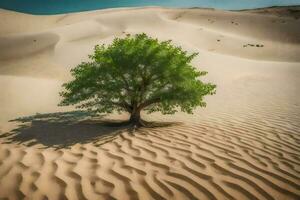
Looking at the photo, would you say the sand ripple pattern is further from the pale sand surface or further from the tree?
the tree

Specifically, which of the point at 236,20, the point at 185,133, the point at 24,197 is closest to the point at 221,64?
the point at 185,133

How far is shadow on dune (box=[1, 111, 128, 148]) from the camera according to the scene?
6.55 m

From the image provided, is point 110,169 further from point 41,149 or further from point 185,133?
point 185,133

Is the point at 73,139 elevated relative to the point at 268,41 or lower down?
lower down

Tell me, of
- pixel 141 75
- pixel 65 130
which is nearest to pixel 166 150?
pixel 141 75

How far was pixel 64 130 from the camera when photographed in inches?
300

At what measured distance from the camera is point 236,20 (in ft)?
139

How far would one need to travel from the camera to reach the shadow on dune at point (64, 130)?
6.55m

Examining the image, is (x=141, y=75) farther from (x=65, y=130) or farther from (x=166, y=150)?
(x=166, y=150)

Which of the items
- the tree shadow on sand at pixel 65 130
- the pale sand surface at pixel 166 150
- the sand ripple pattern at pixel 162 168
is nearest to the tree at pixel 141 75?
the tree shadow on sand at pixel 65 130

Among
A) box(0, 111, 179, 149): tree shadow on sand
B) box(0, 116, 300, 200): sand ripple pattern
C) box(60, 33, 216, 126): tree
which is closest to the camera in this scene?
box(0, 116, 300, 200): sand ripple pattern

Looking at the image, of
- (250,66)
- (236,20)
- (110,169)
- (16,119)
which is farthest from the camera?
(236,20)

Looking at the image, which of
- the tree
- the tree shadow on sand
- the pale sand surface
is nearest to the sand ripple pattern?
the pale sand surface

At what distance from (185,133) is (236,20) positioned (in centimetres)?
3884
